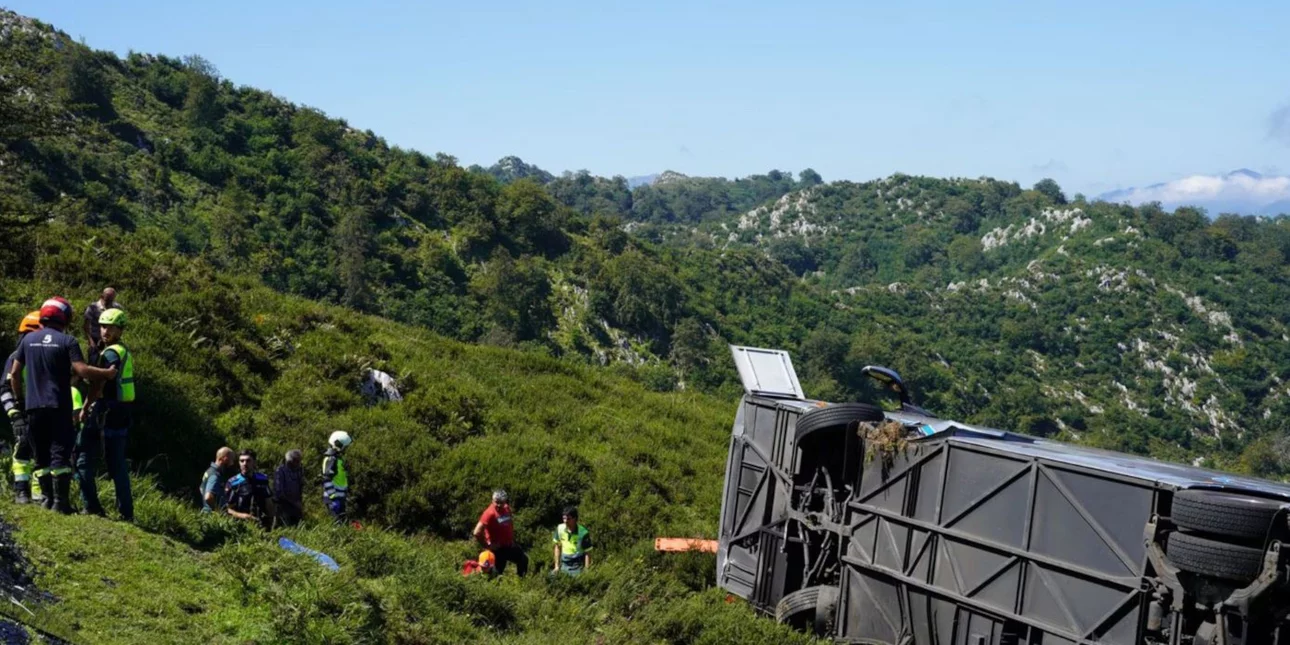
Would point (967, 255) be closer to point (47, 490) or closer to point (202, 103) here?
point (202, 103)

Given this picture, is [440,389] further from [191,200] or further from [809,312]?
[809,312]

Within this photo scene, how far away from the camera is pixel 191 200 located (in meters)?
54.3

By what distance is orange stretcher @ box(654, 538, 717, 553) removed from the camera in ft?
47.6

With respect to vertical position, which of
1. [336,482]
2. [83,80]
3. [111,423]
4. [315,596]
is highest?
[83,80]

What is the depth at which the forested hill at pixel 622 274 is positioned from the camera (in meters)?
51.0

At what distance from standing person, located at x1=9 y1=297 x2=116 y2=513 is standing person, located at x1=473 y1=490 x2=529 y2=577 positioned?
15.4 ft

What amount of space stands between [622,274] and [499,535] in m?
56.4

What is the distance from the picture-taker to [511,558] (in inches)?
487

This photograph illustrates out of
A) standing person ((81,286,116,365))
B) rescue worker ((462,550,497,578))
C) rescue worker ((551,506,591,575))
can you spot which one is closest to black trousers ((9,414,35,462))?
standing person ((81,286,116,365))

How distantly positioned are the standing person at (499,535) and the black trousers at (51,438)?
4.81 meters

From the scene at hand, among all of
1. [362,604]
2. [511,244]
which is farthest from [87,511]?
[511,244]

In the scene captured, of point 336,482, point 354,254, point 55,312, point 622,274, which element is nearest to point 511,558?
point 336,482

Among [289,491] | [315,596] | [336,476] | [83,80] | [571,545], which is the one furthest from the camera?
[83,80]

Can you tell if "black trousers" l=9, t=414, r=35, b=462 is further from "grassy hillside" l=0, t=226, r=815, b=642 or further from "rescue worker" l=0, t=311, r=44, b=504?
"grassy hillside" l=0, t=226, r=815, b=642
